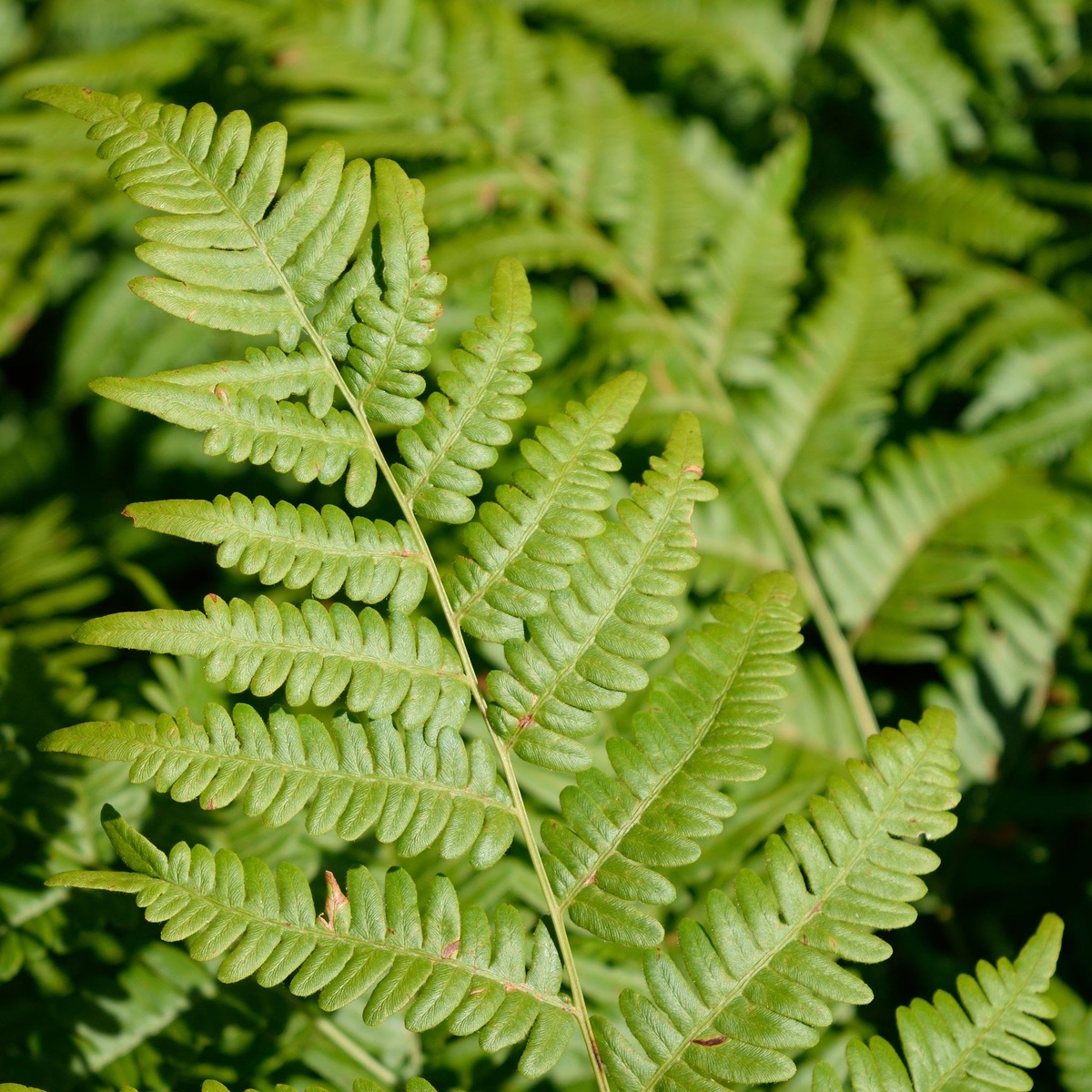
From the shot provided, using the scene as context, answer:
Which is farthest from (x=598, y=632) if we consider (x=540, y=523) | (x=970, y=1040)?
(x=970, y=1040)

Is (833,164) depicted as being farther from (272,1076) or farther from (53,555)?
(272,1076)

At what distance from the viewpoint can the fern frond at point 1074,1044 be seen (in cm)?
130

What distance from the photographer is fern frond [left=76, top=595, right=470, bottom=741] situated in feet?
3.25

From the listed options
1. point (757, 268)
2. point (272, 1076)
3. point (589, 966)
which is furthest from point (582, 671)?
point (757, 268)

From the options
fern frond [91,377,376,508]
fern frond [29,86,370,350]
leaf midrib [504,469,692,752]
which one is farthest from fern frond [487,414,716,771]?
fern frond [29,86,370,350]

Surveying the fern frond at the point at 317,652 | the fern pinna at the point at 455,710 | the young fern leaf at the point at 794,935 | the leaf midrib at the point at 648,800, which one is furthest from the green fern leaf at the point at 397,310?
the young fern leaf at the point at 794,935

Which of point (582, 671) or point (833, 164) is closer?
point (582, 671)

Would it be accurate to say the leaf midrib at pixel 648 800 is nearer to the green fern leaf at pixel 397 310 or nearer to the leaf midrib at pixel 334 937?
the leaf midrib at pixel 334 937

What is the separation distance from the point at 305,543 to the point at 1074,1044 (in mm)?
1228

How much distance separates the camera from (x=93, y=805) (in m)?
1.37

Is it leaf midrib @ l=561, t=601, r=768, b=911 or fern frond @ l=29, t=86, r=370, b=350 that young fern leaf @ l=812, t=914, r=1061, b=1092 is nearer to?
leaf midrib @ l=561, t=601, r=768, b=911

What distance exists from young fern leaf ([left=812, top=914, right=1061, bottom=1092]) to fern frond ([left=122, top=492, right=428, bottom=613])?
68 centimetres

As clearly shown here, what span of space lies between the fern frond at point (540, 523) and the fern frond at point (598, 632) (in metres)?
0.03

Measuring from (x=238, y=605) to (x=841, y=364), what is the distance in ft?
4.45
